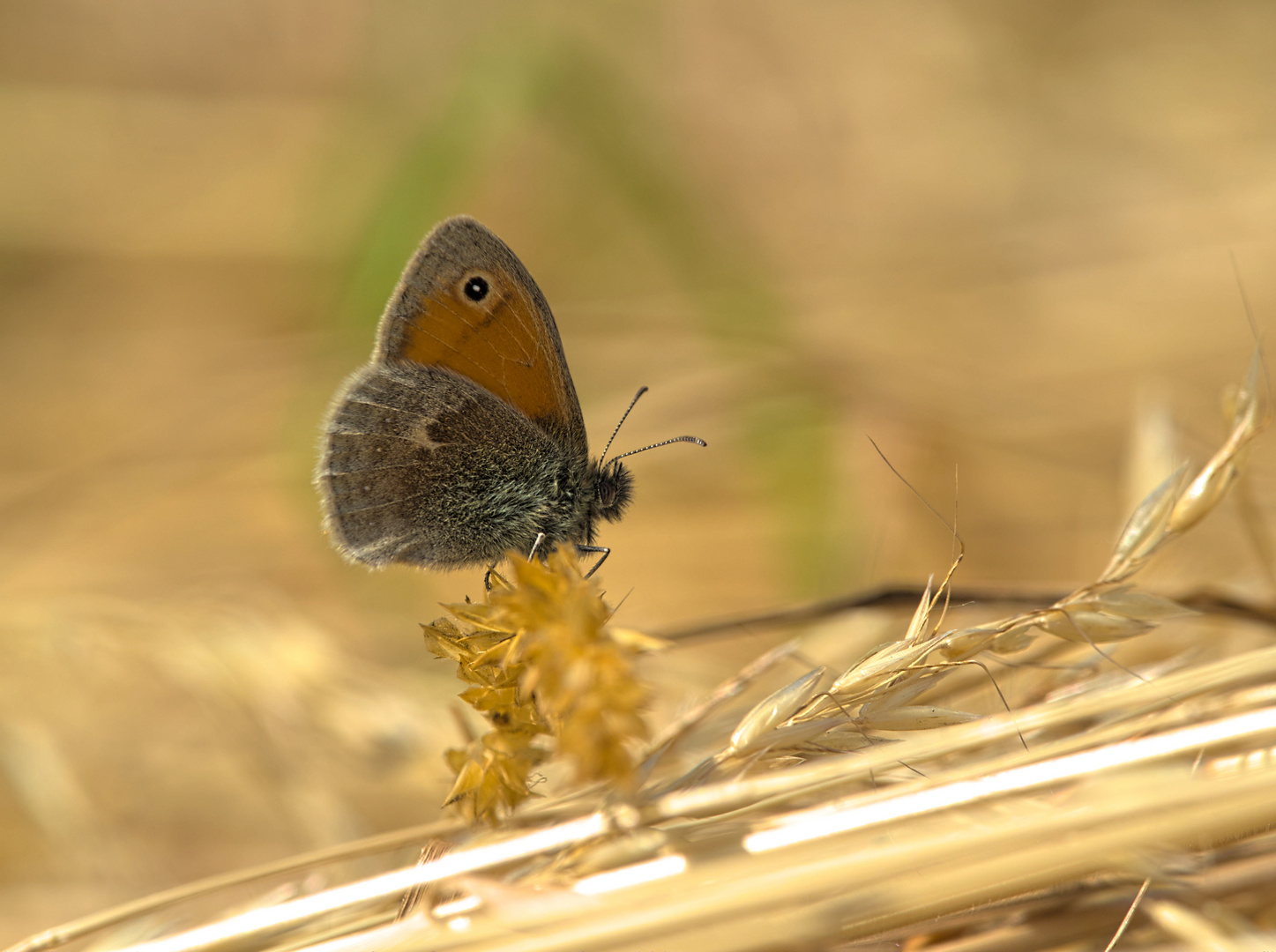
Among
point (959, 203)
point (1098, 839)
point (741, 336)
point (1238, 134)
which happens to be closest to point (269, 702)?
point (1098, 839)

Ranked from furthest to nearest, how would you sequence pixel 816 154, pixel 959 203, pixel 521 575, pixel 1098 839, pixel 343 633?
pixel 816 154 < pixel 959 203 < pixel 343 633 < pixel 521 575 < pixel 1098 839

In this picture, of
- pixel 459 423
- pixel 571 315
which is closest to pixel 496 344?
pixel 459 423

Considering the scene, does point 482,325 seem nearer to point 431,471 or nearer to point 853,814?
point 431,471

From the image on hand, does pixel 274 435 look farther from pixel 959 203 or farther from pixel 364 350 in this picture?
pixel 959 203

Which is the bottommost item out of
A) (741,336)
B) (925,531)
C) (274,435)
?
(925,531)

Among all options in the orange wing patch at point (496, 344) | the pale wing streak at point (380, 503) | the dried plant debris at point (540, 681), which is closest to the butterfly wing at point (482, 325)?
the orange wing patch at point (496, 344)

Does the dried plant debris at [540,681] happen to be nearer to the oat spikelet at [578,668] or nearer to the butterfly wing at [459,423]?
the oat spikelet at [578,668]

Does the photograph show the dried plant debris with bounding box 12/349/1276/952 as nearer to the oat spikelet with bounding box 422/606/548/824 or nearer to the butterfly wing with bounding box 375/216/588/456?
the oat spikelet with bounding box 422/606/548/824
